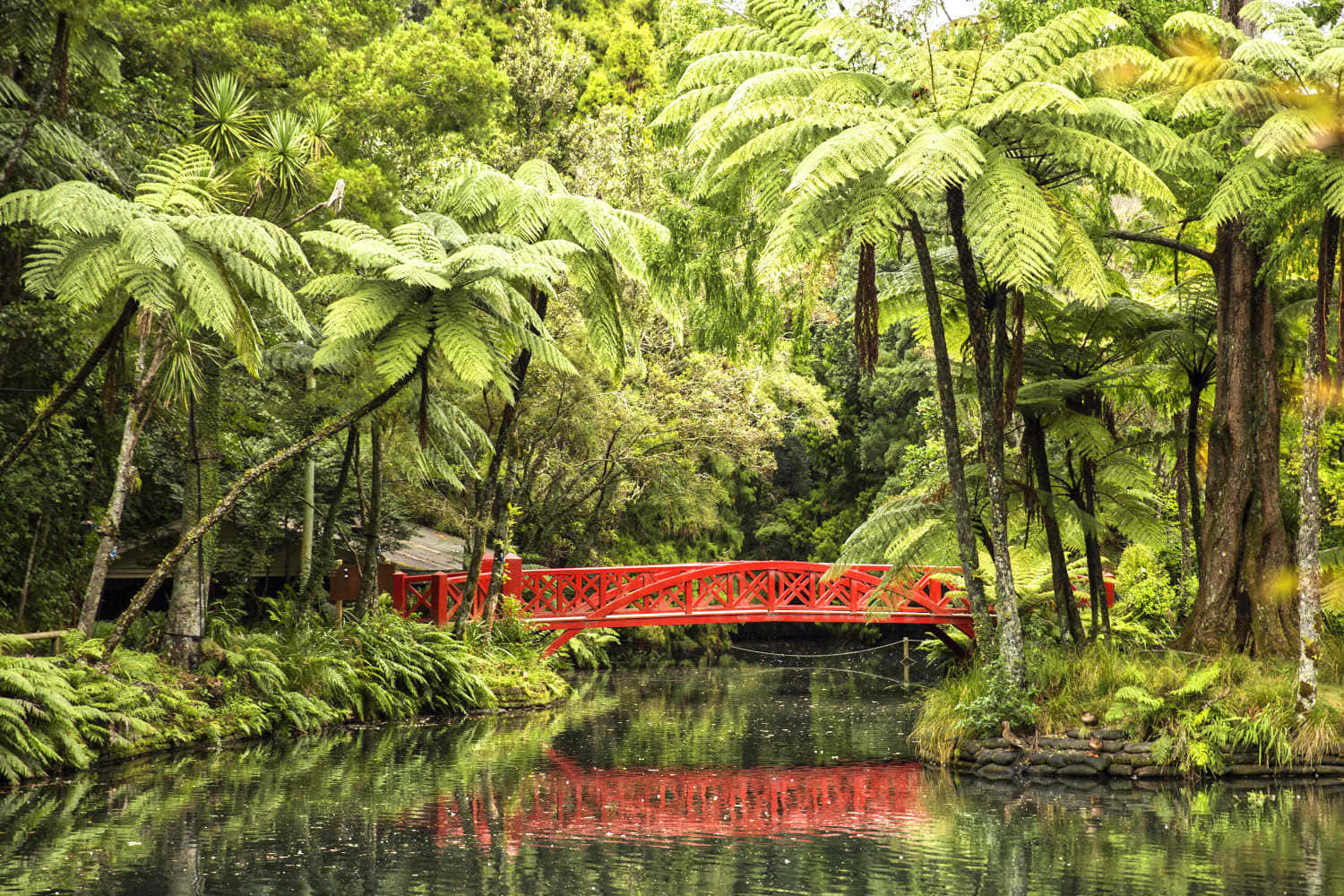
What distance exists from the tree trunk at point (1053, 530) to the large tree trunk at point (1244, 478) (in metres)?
1.11

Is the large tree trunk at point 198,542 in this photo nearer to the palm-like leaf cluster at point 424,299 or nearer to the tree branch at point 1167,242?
the palm-like leaf cluster at point 424,299

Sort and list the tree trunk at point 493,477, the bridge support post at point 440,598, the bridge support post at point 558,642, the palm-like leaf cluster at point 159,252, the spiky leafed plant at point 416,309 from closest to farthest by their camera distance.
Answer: the palm-like leaf cluster at point 159,252 < the spiky leafed plant at point 416,309 < the tree trunk at point 493,477 < the bridge support post at point 440,598 < the bridge support post at point 558,642

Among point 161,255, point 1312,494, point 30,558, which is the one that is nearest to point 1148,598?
point 1312,494

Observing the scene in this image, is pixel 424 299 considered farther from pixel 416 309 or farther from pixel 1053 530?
pixel 1053 530

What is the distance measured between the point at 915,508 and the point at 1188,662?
265cm

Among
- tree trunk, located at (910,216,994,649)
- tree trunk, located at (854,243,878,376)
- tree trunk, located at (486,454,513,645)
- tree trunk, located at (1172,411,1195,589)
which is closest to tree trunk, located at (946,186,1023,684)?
tree trunk, located at (910,216,994,649)

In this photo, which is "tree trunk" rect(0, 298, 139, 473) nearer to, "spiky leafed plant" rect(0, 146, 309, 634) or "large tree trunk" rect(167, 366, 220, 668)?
"spiky leafed plant" rect(0, 146, 309, 634)

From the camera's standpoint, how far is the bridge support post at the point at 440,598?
17828 mm

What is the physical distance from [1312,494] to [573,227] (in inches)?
295

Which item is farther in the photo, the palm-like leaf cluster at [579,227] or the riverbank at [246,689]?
the palm-like leaf cluster at [579,227]

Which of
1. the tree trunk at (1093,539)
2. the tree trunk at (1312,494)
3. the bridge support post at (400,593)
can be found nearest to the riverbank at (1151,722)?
the tree trunk at (1312,494)

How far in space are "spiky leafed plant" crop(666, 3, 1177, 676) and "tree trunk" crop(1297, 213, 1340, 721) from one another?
1.62 meters

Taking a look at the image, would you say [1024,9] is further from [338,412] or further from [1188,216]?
[338,412]

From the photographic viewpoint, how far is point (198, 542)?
43.0ft
